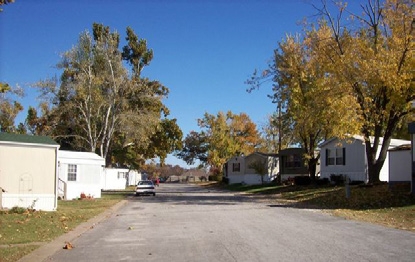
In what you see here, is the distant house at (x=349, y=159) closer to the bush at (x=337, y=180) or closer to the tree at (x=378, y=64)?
the bush at (x=337, y=180)

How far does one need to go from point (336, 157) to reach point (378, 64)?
54.0 feet

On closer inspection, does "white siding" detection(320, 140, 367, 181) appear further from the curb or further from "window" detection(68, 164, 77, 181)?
the curb

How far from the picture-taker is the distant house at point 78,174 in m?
33.0

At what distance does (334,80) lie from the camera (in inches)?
1099

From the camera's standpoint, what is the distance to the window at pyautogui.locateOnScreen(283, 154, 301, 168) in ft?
172

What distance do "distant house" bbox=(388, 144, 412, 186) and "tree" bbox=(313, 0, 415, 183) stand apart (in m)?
1.60

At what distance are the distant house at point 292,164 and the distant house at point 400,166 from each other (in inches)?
936

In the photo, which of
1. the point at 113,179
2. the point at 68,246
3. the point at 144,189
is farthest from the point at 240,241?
the point at 113,179

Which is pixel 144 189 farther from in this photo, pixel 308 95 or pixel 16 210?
pixel 16 210

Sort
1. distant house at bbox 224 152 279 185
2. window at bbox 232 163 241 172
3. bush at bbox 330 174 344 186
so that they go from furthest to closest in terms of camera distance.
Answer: window at bbox 232 163 241 172 → distant house at bbox 224 152 279 185 → bush at bbox 330 174 344 186

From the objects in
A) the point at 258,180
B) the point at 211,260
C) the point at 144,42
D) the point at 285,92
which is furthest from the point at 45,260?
the point at 258,180

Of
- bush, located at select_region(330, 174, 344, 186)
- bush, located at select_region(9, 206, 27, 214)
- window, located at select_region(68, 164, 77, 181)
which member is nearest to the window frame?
window, located at select_region(68, 164, 77, 181)

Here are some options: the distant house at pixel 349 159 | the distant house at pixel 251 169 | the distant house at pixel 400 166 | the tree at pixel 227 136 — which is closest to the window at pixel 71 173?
the distant house at pixel 349 159

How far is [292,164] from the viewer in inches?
2094
